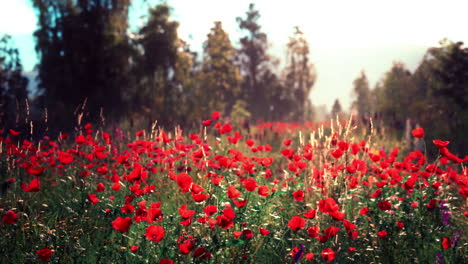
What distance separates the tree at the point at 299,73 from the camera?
2653 centimetres

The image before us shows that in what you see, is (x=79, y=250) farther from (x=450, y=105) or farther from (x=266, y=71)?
(x=266, y=71)

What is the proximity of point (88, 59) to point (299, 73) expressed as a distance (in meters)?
18.3

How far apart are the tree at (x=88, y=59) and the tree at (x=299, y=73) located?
52.1ft

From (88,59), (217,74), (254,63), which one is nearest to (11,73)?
(88,59)

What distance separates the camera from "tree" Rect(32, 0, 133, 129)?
12648 mm

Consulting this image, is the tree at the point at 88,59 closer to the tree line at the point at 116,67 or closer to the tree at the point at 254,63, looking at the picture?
the tree line at the point at 116,67

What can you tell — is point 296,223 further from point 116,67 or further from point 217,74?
point 217,74

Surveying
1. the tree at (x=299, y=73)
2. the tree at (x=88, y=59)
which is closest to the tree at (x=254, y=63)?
the tree at (x=299, y=73)

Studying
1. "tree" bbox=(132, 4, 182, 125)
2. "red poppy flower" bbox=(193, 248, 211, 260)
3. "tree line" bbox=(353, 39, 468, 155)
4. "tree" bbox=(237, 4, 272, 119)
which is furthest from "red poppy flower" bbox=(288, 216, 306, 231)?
"tree" bbox=(237, 4, 272, 119)

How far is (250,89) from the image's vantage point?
91.7 ft

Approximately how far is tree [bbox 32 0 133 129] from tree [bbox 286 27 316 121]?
15.9 m

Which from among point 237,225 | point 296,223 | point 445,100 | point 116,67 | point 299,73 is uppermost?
point 299,73

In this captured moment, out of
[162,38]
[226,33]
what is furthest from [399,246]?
[226,33]

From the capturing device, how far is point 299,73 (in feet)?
91.4
